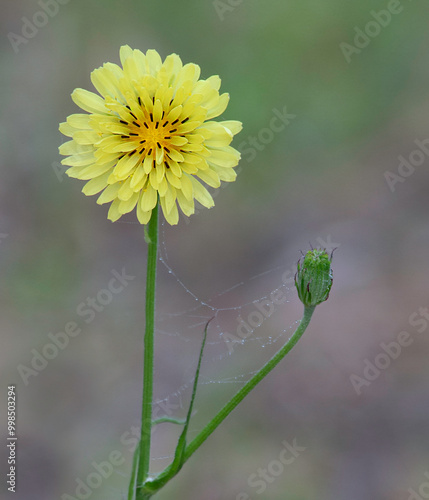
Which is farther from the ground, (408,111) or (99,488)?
(408,111)

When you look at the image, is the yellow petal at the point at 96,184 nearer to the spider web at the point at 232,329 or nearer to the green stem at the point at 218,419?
the green stem at the point at 218,419

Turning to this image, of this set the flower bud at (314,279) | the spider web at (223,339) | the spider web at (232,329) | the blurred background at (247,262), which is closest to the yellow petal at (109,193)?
the flower bud at (314,279)

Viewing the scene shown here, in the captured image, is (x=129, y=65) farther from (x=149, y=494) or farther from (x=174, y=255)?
(x=174, y=255)

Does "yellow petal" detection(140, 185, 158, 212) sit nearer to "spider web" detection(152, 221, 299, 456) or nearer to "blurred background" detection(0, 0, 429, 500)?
"blurred background" detection(0, 0, 429, 500)

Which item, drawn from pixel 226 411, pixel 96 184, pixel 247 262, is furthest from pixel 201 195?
pixel 247 262

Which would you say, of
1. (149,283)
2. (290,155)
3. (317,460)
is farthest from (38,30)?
(149,283)

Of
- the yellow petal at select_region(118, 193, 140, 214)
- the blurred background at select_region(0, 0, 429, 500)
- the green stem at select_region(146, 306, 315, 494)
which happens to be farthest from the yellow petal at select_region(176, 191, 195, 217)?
the blurred background at select_region(0, 0, 429, 500)

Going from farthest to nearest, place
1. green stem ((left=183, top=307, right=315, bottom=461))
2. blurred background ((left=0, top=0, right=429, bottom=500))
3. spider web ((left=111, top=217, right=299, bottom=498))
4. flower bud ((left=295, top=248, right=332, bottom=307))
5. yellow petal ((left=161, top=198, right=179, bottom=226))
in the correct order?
spider web ((left=111, top=217, right=299, bottom=498))
blurred background ((left=0, top=0, right=429, bottom=500))
flower bud ((left=295, top=248, right=332, bottom=307))
yellow petal ((left=161, top=198, right=179, bottom=226))
green stem ((left=183, top=307, right=315, bottom=461))
